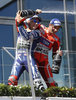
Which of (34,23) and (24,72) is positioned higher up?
(34,23)

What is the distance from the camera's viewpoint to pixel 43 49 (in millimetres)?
12234

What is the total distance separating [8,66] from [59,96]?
111cm

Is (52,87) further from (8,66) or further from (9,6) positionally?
(9,6)

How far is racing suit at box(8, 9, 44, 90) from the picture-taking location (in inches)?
468

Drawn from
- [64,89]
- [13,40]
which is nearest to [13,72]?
[64,89]

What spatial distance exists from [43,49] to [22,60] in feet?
1.48

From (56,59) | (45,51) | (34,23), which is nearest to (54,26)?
(34,23)

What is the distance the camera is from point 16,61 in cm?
1213

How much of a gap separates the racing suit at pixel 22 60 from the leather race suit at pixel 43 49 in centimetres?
8

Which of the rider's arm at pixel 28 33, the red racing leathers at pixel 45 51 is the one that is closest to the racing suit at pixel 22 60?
the rider's arm at pixel 28 33

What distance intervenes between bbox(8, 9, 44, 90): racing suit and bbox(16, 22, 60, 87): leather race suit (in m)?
0.08

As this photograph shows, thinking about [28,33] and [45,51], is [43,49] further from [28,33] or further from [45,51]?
[28,33]

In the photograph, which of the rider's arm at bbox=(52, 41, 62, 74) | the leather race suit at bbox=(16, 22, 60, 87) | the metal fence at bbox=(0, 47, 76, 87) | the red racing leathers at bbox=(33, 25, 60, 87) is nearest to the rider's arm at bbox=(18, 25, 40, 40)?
the leather race suit at bbox=(16, 22, 60, 87)

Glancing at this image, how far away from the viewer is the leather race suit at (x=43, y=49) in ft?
40.0
